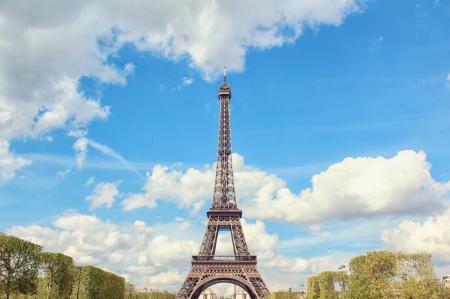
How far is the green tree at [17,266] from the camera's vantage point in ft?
152

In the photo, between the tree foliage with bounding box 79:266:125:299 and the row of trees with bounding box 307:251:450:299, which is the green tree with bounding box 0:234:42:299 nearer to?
the tree foliage with bounding box 79:266:125:299

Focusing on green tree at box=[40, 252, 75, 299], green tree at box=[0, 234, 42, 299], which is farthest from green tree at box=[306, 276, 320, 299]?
green tree at box=[0, 234, 42, 299]

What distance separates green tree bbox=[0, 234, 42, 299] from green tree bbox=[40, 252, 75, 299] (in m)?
3.09

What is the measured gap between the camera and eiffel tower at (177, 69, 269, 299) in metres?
92.4

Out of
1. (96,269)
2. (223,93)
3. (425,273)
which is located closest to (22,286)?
(96,269)

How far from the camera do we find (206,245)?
9662 cm

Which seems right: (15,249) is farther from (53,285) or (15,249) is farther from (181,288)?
(181,288)

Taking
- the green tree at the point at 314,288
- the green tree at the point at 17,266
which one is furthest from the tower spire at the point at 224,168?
the green tree at the point at 17,266

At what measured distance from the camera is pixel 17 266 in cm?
4750

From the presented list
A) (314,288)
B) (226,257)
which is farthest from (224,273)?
(314,288)

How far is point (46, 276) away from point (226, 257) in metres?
46.5

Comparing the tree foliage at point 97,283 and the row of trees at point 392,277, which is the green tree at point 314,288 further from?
the tree foliage at point 97,283

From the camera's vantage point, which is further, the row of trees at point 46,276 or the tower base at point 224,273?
the tower base at point 224,273

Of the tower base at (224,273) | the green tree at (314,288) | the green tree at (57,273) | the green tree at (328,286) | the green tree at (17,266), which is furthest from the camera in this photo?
the tower base at (224,273)
